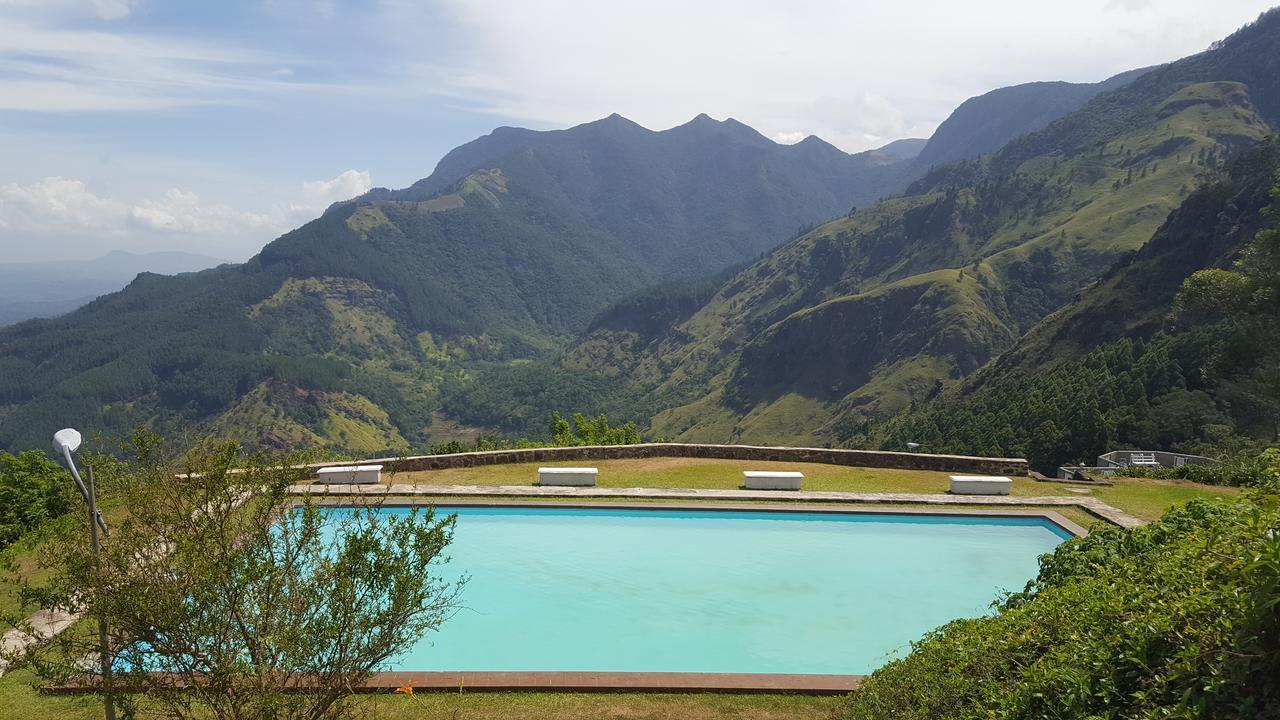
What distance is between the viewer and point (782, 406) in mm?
197875

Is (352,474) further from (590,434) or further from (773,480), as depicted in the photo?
(590,434)

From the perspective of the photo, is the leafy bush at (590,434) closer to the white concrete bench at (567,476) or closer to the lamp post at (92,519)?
the white concrete bench at (567,476)

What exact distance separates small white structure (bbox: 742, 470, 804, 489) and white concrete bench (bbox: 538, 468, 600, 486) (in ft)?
16.7

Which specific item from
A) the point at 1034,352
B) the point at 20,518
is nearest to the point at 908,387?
the point at 1034,352

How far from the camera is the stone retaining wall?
26484 mm

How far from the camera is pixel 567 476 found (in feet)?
78.7

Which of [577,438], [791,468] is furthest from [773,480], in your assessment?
[577,438]

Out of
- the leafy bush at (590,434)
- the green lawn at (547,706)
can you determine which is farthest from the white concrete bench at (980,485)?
the leafy bush at (590,434)

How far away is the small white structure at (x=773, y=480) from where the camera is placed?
2376cm

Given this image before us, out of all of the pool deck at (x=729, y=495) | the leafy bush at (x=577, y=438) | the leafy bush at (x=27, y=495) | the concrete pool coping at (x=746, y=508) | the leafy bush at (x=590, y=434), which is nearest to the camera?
the leafy bush at (x=27, y=495)

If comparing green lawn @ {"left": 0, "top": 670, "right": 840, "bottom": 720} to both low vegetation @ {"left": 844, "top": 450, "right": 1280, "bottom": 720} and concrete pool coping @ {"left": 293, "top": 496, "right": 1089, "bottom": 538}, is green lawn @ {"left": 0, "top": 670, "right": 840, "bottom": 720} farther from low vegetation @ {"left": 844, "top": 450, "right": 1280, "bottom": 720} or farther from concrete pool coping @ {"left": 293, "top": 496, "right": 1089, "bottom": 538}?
concrete pool coping @ {"left": 293, "top": 496, "right": 1089, "bottom": 538}

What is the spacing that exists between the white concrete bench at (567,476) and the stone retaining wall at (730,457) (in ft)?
11.1

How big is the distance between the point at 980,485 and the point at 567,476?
13.1 metres

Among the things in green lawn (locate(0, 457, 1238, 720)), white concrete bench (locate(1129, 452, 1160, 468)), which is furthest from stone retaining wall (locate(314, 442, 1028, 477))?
white concrete bench (locate(1129, 452, 1160, 468))
